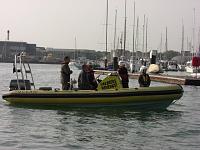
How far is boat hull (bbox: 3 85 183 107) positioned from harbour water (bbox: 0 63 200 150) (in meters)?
0.28

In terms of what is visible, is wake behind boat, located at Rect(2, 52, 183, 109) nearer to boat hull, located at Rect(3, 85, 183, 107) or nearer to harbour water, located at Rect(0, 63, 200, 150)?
boat hull, located at Rect(3, 85, 183, 107)

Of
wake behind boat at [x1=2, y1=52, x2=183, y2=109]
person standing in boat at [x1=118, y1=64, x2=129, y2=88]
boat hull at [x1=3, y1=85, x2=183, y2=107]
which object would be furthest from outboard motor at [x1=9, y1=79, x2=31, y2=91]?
person standing in boat at [x1=118, y1=64, x2=129, y2=88]

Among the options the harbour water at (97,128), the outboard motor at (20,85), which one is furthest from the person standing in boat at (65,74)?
the outboard motor at (20,85)

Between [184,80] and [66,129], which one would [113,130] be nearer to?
[66,129]

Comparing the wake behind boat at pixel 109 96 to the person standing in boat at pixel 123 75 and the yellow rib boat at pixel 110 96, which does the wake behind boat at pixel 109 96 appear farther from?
the person standing in boat at pixel 123 75

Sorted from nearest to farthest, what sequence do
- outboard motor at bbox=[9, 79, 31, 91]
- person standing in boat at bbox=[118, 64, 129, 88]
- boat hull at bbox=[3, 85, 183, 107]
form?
boat hull at bbox=[3, 85, 183, 107] → person standing in boat at bbox=[118, 64, 129, 88] → outboard motor at bbox=[9, 79, 31, 91]

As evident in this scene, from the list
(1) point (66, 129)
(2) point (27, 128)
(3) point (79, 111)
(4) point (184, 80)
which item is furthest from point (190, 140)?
(4) point (184, 80)

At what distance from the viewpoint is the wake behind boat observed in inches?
677

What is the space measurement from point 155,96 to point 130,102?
2.90ft

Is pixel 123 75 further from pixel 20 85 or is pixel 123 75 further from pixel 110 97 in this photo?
pixel 20 85

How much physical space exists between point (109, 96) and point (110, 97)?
51 mm

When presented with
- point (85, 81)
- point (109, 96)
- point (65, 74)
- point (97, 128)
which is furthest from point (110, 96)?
point (97, 128)

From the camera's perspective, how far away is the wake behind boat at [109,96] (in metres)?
17.2

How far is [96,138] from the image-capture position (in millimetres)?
12148
